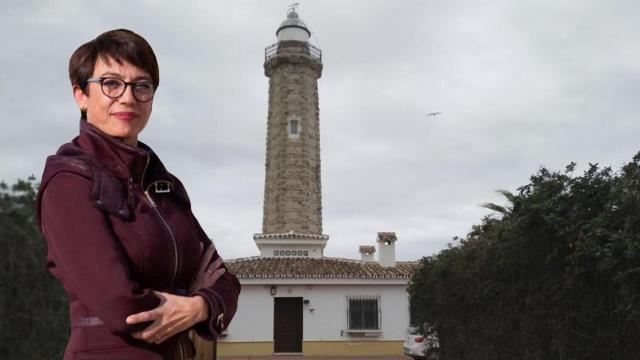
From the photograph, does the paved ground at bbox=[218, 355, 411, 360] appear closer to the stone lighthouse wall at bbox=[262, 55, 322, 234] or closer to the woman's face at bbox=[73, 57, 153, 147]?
the stone lighthouse wall at bbox=[262, 55, 322, 234]

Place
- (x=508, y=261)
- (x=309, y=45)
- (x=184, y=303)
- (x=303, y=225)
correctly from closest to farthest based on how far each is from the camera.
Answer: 1. (x=184, y=303)
2. (x=508, y=261)
3. (x=303, y=225)
4. (x=309, y=45)

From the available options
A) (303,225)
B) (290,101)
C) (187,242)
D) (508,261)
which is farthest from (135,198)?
(290,101)

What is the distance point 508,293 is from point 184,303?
5937 millimetres

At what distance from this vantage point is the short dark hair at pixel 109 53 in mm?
1562

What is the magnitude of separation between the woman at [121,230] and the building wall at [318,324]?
51.0 feet

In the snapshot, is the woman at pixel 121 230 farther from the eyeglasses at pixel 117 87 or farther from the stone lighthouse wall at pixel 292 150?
the stone lighthouse wall at pixel 292 150

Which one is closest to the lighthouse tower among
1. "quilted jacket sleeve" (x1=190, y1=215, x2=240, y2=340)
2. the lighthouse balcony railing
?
the lighthouse balcony railing

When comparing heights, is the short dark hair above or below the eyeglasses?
above

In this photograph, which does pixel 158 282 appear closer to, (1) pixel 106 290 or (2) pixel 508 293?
(1) pixel 106 290

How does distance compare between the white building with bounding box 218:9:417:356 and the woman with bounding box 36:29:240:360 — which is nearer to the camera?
the woman with bounding box 36:29:240:360

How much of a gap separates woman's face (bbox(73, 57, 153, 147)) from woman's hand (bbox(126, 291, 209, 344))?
0.55 meters

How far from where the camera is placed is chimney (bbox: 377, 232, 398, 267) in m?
19.2

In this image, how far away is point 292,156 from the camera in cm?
2164

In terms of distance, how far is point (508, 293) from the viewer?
6.49 metres
